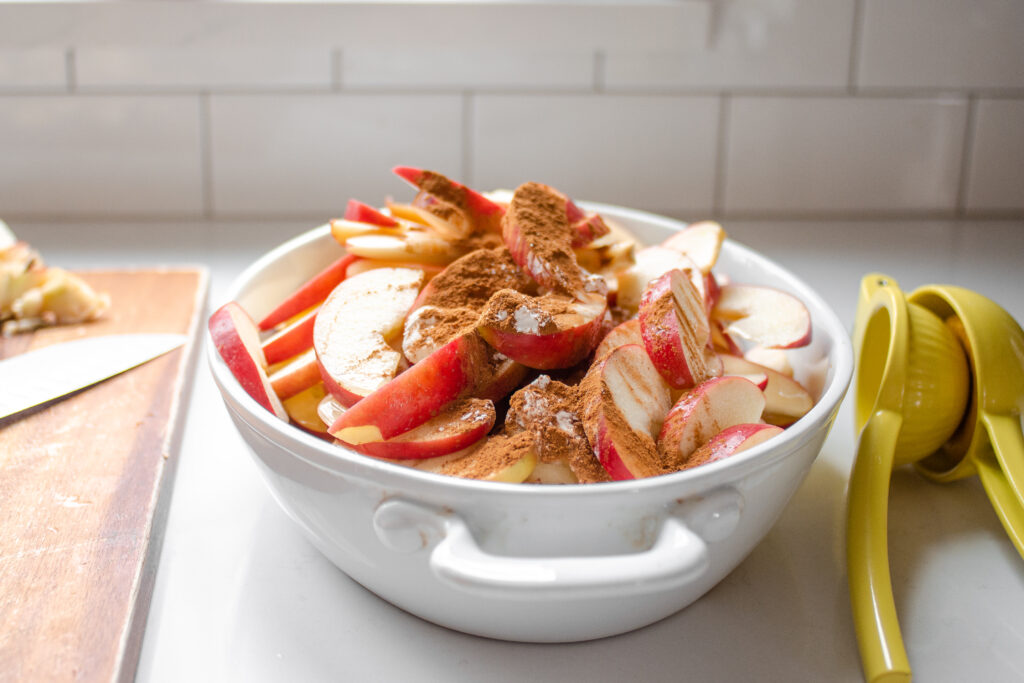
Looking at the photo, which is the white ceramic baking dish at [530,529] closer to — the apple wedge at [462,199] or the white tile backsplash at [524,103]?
the apple wedge at [462,199]

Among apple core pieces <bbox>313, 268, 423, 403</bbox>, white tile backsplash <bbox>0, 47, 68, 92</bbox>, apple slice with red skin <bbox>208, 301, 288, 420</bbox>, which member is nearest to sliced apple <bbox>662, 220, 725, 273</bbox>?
apple core pieces <bbox>313, 268, 423, 403</bbox>

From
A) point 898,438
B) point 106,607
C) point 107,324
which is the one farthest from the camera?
point 107,324

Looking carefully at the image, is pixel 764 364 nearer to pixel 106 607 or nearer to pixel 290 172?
pixel 106 607

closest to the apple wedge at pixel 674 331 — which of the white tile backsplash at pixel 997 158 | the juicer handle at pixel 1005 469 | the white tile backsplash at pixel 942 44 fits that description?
the juicer handle at pixel 1005 469

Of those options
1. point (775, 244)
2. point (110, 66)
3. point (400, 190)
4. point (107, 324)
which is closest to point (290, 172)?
point (400, 190)

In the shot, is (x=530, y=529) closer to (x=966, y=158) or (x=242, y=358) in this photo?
(x=242, y=358)
